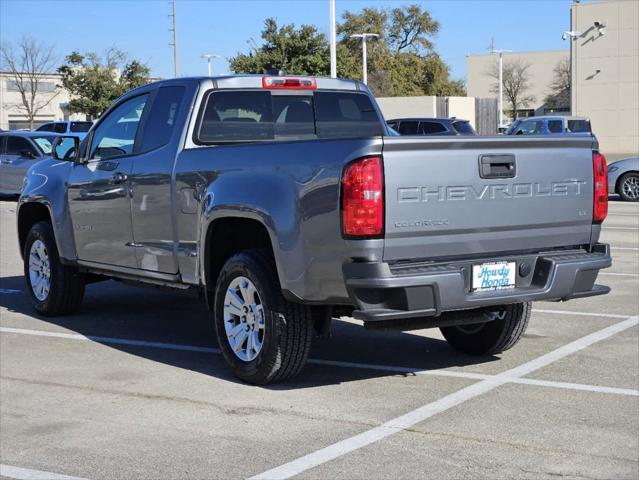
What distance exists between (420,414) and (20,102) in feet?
257

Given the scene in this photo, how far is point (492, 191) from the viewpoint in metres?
6.32

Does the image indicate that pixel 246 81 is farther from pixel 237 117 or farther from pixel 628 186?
pixel 628 186

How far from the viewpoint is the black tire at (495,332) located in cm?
752

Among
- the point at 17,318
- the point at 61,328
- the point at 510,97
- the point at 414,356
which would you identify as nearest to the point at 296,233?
the point at 414,356

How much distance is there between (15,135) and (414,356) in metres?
20.0

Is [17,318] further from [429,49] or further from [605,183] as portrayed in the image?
[429,49]

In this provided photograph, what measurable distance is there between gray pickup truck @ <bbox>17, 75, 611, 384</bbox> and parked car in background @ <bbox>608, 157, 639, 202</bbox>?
15752mm

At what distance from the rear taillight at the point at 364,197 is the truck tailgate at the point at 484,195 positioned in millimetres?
54

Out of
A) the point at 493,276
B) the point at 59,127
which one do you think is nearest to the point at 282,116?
the point at 493,276

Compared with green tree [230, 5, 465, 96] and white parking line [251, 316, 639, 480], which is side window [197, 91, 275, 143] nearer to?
white parking line [251, 316, 639, 480]

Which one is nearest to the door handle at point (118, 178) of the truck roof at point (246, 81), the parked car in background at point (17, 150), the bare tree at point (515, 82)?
the truck roof at point (246, 81)

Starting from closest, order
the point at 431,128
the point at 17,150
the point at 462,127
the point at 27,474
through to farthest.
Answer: the point at 27,474
the point at 17,150
the point at 462,127
the point at 431,128

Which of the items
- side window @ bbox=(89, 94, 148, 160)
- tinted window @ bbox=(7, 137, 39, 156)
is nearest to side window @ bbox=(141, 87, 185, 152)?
side window @ bbox=(89, 94, 148, 160)

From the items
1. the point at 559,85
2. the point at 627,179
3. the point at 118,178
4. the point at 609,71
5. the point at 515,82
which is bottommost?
the point at 627,179
